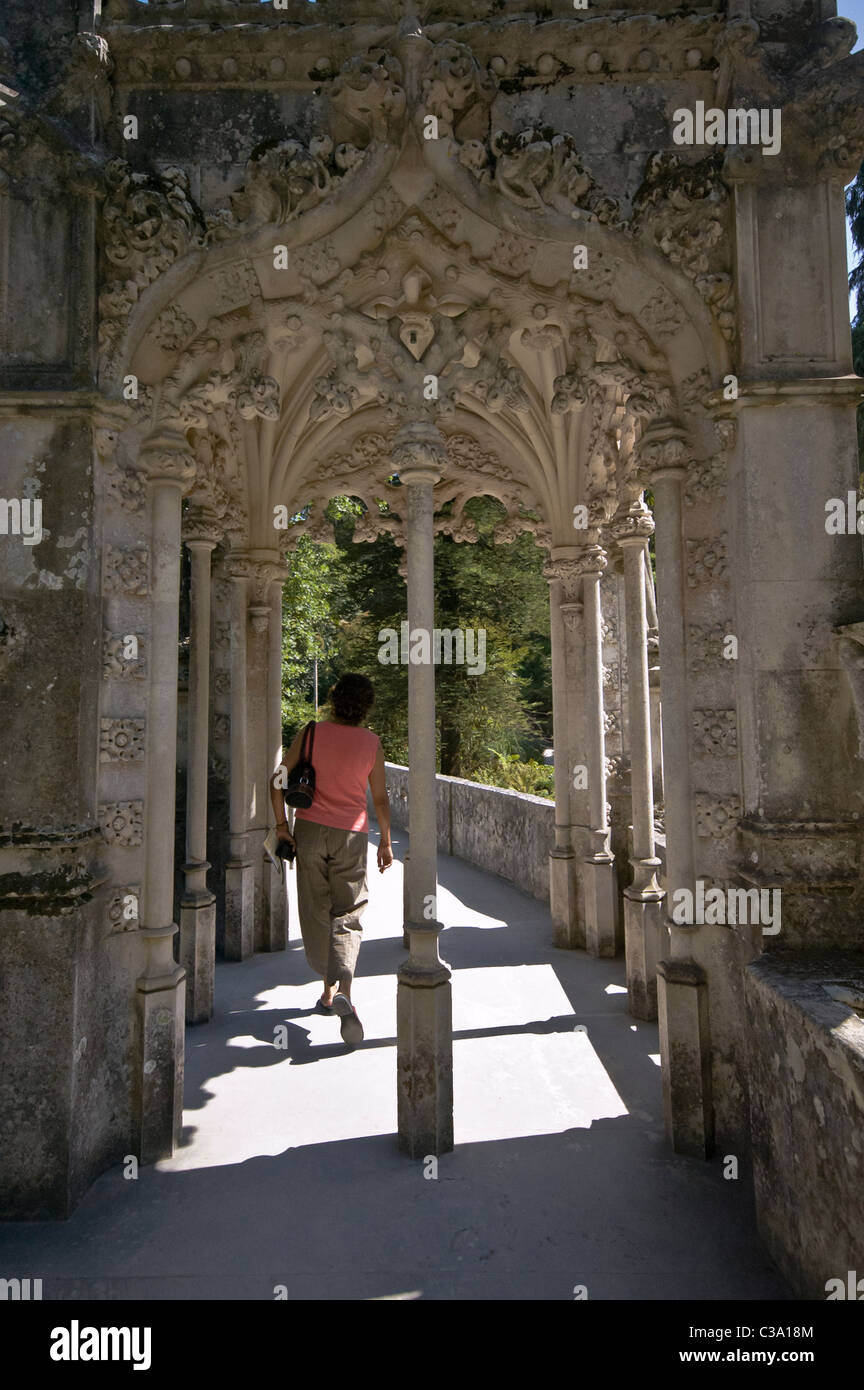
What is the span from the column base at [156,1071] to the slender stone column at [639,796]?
2.85m

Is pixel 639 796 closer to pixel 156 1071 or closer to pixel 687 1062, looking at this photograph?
pixel 687 1062

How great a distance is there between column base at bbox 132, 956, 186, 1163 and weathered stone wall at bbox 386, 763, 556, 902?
193 inches

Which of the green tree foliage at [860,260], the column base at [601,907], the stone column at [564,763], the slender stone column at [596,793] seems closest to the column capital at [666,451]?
the slender stone column at [596,793]

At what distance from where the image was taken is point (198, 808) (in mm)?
5398

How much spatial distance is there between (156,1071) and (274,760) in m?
3.44

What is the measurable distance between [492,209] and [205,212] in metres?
1.29

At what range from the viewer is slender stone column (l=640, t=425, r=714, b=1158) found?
A: 322 cm

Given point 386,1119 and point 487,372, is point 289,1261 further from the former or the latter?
point 487,372

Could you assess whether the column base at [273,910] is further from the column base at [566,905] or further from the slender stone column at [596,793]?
the slender stone column at [596,793]

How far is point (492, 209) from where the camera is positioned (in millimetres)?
3406

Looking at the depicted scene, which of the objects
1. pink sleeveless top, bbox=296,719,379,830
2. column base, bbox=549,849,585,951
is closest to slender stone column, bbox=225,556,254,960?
pink sleeveless top, bbox=296,719,379,830

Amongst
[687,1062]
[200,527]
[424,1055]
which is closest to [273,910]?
[200,527]

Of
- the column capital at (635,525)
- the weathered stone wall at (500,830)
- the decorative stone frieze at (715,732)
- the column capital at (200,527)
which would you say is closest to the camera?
the decorative stone frieze at (715,732)

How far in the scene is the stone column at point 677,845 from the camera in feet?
10.6
